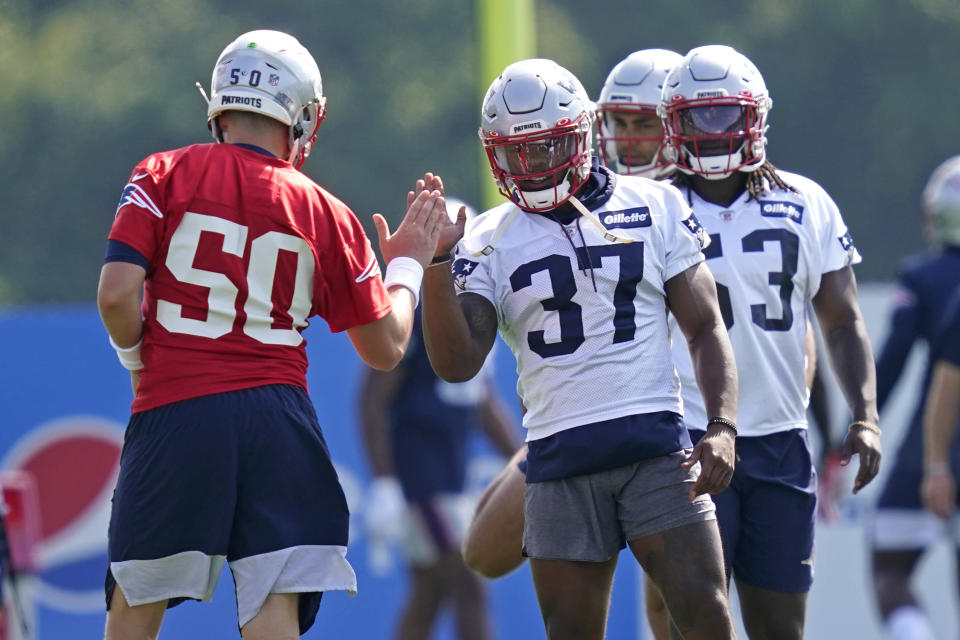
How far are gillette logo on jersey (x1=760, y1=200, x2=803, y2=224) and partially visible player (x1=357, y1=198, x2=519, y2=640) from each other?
10.2 feet

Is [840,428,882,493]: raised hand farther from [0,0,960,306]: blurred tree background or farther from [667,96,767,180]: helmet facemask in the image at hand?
[0,0,960,306]: blurred tree background

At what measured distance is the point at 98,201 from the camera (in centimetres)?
1608

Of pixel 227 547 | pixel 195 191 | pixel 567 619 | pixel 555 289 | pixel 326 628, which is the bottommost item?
pixel 326 628

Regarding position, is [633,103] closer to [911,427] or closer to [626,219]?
[626,219]

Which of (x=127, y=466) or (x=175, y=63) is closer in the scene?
(x=127, y=466)

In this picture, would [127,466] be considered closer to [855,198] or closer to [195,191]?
[195,191]

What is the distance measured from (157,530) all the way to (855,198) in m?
13.8

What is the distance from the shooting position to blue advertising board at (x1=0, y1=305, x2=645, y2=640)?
290 inches

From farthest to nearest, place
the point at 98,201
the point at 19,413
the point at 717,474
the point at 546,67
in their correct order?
the point at 98,201
the point at 19,413
the point at 546,67
the point at 717,474

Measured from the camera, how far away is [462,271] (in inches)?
159

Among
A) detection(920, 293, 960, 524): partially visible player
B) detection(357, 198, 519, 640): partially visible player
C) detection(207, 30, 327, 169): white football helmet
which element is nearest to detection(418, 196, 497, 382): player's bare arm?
detection(207, 30, 327, 169): white football helmet

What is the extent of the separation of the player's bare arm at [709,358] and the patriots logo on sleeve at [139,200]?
4.28 ft

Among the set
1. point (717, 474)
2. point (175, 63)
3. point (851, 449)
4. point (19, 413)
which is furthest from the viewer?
point (175, 63)

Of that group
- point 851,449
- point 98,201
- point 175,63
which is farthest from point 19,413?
point 175,63
